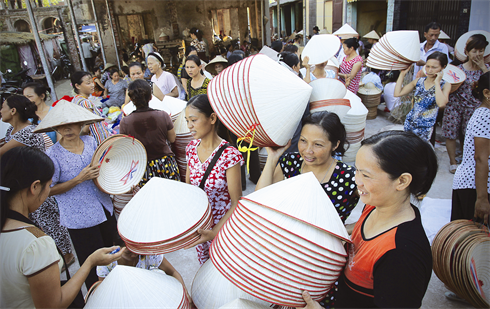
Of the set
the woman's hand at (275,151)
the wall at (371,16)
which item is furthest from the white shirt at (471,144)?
the wall at (371,16)

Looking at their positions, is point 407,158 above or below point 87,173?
above

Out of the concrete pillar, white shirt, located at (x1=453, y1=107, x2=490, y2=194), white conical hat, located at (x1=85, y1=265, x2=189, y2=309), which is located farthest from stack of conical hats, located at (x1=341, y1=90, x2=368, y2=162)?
the concrete pillar

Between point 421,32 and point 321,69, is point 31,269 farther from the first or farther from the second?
point 421,32

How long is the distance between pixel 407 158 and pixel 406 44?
291cm

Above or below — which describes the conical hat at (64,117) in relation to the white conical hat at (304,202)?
above

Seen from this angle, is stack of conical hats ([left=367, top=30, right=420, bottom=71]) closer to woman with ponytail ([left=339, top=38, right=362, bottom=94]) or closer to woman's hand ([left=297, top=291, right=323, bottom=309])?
woman with ponytail ([left=339, top=38, right=362, bottom=94])

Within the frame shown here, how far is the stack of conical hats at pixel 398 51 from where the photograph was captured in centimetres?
328

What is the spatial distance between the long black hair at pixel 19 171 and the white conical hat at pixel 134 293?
0.46m

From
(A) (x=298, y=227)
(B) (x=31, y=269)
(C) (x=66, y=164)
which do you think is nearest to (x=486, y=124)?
(A) (x=298, y=227)

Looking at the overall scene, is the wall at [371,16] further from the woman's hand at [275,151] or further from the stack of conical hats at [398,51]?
the woman's hand at [275,151]

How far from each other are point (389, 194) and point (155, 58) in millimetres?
4234

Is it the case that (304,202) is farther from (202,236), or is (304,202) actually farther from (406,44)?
(406,44)

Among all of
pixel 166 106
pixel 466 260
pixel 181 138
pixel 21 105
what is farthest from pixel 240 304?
pixel 21 105

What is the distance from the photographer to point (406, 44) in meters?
3.32
